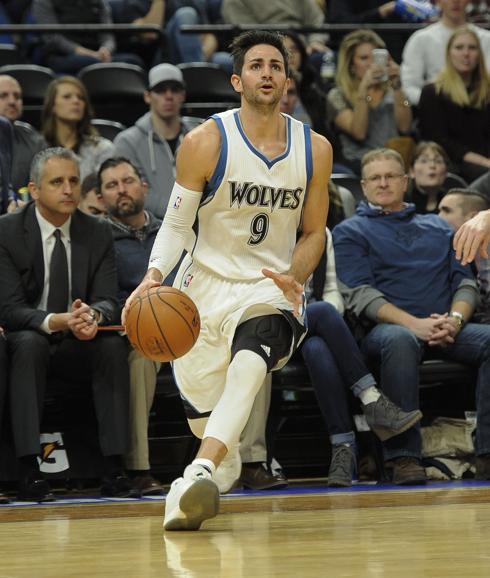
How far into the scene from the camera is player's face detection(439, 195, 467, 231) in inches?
286

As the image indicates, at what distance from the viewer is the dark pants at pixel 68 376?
5.84m

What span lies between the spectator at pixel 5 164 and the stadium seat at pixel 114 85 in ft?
8.48

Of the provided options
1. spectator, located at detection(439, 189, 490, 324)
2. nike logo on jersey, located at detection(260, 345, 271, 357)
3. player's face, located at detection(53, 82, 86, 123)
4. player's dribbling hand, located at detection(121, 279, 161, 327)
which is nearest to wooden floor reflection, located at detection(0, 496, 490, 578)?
nike logo on jersey, located at detection(260, 345, 271, 357)

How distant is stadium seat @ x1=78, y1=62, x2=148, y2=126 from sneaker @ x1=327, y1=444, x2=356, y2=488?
4.50m

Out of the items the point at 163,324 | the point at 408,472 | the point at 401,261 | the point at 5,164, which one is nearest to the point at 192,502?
the point at 163,324

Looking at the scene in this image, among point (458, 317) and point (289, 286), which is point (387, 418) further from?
point (289, 286)

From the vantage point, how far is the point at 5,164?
708 cm

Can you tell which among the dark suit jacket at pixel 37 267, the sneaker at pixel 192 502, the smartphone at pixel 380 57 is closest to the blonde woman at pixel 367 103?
the smartphone at pixel 380 57

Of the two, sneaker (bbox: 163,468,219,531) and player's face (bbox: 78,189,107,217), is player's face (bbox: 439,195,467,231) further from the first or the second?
sneaker (bbox: 163,468,219,531)

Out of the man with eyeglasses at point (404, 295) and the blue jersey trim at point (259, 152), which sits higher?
the blue jersey trim at point (259, 152)

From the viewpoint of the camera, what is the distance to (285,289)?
184 inches

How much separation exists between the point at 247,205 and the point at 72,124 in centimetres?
345

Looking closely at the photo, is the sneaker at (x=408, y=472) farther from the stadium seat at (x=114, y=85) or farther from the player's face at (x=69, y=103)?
the stadium seat at (x=114, y=85)

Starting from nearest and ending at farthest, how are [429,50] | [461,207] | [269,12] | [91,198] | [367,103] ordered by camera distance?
[461,207] < [91,198] < [367,103] < [429,50] < [269,12]
